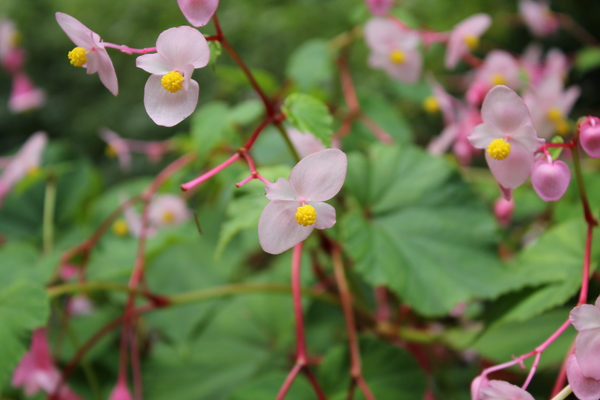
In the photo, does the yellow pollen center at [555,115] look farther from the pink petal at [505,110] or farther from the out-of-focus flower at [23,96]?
the out-of-focus flower at [23,96]

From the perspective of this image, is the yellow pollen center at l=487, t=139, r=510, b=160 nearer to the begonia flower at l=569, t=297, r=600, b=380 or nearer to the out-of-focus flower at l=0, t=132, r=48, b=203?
the begonia flower at l=569, t=297, r=600, b=380

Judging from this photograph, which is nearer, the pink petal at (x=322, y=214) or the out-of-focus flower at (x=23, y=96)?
the pink petal at (x=322, y=214)

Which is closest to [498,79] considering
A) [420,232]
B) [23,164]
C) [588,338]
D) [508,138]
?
[420,232]

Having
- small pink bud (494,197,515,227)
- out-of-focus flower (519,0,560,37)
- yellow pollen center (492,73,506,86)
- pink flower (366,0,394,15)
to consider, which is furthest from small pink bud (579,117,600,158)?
out-of-focus flower (519,0,560,37)

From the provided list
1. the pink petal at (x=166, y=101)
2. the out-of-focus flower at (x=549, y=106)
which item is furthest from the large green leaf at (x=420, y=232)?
the pink petal at (x=166, y=101)

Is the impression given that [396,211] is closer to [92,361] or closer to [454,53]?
[454,53]

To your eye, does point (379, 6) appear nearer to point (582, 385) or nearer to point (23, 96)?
point (582, 385)

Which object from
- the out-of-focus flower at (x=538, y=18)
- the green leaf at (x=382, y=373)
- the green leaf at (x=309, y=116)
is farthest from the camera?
the out-of-focus flower at (x=538, y=18)
